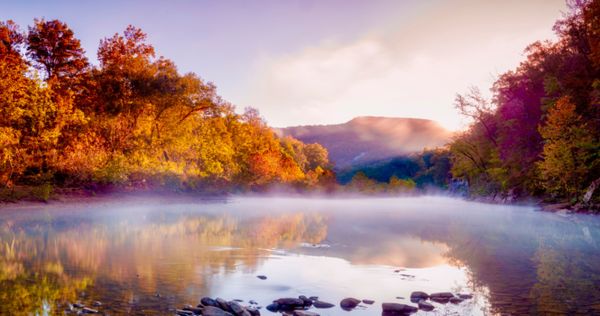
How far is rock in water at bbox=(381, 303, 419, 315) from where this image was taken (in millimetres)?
7969

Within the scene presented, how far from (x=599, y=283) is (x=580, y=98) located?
120 feet

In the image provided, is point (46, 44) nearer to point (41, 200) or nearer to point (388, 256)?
point (41, 200)

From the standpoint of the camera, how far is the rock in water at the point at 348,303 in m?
8.29

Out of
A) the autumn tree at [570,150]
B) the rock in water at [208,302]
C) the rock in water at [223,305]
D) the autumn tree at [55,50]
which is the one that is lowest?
the rock in water at [208,302]

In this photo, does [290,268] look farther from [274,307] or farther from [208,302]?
[208,302]

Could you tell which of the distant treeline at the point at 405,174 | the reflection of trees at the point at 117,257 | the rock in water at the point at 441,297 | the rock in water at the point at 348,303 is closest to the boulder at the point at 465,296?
the rock in water at the point at 441,297

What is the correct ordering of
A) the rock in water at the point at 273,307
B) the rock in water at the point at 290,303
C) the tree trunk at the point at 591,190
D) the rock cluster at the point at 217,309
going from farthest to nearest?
the tree trunk at the point at 591,190
the rock in water at the point at 290,303
the rock in water at the point at 273,307
the rock cluster at the point at 217,309

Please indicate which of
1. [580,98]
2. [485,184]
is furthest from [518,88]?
[485,184]

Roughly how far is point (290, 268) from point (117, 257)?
527cm

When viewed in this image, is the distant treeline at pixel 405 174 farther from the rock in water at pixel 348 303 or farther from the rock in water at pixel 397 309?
the rock in water at pixel 397 309

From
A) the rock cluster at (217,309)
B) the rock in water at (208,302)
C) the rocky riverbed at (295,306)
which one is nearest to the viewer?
the rock cluster at (217,309)

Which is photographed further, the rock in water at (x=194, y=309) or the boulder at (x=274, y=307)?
the boulder at (x=274, y=307)

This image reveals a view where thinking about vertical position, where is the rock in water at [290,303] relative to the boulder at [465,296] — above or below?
below

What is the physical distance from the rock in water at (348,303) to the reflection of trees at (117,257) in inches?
120
